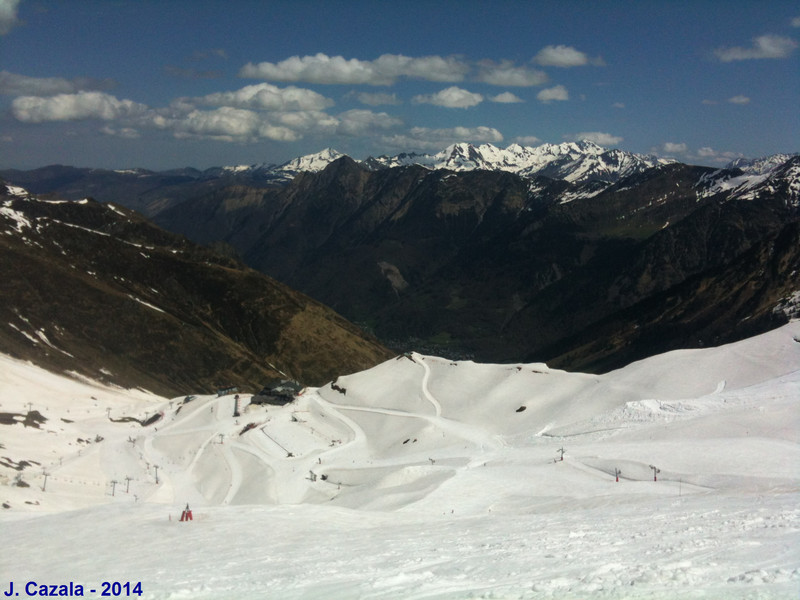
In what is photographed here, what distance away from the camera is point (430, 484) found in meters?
62.5

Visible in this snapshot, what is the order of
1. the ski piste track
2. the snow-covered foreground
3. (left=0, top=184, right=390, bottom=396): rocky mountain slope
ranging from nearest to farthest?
1. the snow-covered foreground
2. the ski piste track
3. (left=0, top=184, right=390, bottom=396): rocky mountain slope

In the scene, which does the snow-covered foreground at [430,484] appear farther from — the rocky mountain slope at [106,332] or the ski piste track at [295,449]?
the rocky mountain slope at [106,332]

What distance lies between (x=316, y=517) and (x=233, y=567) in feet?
43.3

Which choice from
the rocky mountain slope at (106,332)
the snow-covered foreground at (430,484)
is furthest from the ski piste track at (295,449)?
the rocky mountain slope at (106,332)

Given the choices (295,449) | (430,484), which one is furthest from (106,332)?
(430,484)

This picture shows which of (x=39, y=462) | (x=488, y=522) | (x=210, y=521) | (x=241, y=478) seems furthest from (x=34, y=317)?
(x=488, y=522)

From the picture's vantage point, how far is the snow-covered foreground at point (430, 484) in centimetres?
2634

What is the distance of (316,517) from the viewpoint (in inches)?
1715

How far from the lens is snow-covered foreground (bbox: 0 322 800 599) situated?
26344 mm

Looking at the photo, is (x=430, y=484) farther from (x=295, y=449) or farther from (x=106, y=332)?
(x=106, y=332)

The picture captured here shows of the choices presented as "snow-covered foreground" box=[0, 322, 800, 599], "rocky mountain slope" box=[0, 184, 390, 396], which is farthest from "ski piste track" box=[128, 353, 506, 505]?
"rocky mountain slope" box=[0, 184, 390, 396]

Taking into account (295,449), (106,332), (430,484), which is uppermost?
(106,332)

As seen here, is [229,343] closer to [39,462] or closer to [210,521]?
[39,462]

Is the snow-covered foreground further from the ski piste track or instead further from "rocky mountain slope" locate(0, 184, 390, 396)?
"rocky mountain slope" locate(0, 184, 390, 396)
